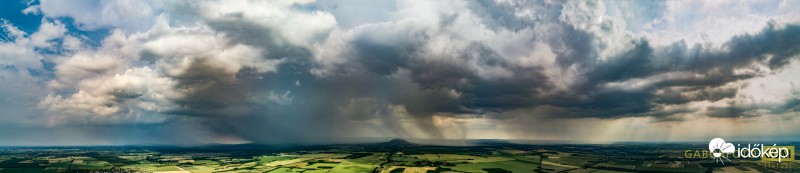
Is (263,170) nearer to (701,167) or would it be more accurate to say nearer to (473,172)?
(473,172)

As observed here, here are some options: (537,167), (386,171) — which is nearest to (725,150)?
(537,167)

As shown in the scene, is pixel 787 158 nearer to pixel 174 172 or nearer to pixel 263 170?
pixel 263 170

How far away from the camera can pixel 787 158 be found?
16462cm

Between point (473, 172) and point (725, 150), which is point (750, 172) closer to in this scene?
point (725, 150)

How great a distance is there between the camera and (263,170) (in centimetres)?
A: 17462

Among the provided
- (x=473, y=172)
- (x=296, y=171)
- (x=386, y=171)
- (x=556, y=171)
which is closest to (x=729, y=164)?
(x=556, y=171)

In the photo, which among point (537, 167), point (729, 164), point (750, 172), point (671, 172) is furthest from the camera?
point (537, 167)

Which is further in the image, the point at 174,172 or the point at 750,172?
the point at 174,172

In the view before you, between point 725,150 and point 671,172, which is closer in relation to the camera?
point 671,172

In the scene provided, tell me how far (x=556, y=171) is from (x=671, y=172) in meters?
36.5

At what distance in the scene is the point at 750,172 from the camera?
132250 millimetres

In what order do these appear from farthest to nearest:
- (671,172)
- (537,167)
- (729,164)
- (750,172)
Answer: (537,167)
(729,164)
(671,172)
(750,172)

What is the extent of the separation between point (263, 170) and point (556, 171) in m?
112

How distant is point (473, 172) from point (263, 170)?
275 feet
